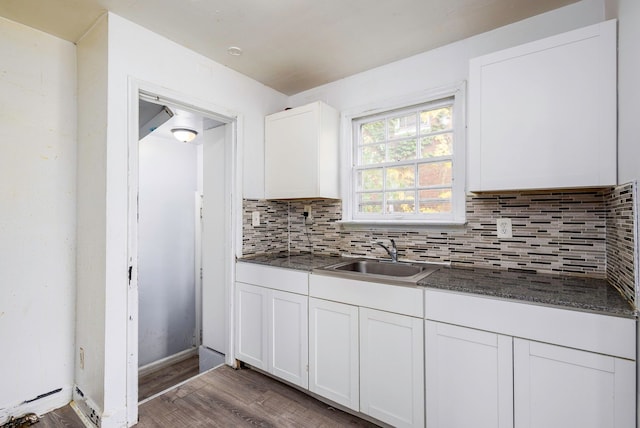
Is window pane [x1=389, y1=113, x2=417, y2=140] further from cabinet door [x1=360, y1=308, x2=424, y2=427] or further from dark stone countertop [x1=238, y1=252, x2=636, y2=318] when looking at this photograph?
cabinet door [x1=360, y1=308, x2=424, y2=427]

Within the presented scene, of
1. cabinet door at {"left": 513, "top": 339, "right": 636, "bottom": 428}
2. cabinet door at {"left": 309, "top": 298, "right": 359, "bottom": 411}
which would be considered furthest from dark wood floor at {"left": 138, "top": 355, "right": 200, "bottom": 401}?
cabinet door at {"left": 513, "top": 339, "right": 636, "bottom": 428}

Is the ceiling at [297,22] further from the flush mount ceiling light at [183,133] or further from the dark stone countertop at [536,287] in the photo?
the dark stone countertop at [536,287]

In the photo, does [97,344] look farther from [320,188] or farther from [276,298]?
[320,188]

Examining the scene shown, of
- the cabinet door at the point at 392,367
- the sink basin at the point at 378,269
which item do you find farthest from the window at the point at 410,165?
the cabinet door at the point at 392,367

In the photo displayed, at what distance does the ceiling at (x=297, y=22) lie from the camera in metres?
1.71

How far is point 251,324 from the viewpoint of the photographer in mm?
2369

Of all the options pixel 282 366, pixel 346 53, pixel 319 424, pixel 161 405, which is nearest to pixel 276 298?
pixel 282 366

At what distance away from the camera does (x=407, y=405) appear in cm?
161

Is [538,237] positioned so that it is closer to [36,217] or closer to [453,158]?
[453,158]

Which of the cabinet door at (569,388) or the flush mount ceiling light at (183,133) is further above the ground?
the flush mount ceiling light at (183,133)

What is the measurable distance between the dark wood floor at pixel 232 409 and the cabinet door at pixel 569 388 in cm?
89

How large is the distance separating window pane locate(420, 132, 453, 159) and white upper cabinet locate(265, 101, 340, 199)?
2.43ft

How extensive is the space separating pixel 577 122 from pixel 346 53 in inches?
59.9

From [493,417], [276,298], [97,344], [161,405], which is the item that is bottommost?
[161,405]
